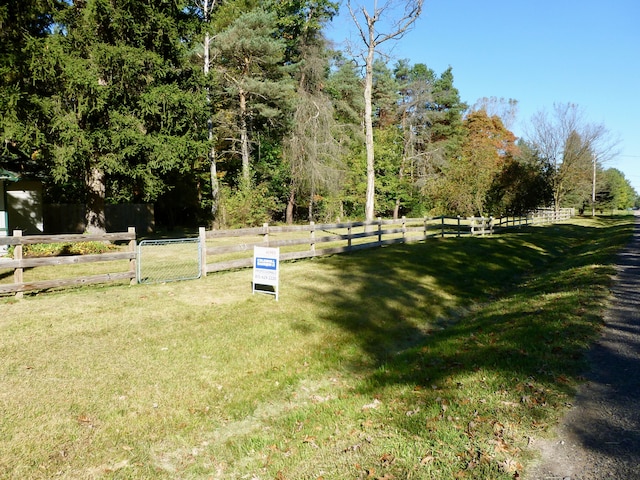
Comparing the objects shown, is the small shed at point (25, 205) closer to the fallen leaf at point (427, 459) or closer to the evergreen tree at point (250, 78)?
the evergreen tree at point (250, 78)

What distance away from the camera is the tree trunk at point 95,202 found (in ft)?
60.8

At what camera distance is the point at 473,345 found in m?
6.61

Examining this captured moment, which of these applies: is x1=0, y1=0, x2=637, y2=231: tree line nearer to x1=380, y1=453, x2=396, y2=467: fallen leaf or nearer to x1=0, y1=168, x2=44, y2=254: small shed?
x1=0, y1=168, x2=44, y2=254: small shed

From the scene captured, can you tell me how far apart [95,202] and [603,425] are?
762 inches

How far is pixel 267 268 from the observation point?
895 cm

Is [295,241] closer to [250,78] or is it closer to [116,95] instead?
[116,95]

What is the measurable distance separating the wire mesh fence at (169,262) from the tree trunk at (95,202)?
2.24 meters

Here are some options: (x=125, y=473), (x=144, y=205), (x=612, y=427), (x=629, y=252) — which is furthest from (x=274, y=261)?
(x=144, y=205)

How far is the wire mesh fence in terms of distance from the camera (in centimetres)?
1093

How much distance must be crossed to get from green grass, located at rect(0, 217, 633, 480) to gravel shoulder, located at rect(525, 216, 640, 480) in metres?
0.17

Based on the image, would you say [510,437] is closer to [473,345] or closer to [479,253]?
[473,345]

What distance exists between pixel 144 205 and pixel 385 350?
27.7 meters

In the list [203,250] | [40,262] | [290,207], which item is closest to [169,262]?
[203,250]

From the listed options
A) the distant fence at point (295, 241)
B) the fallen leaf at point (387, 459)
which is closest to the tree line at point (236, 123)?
the distant fence at point (295, 241)
